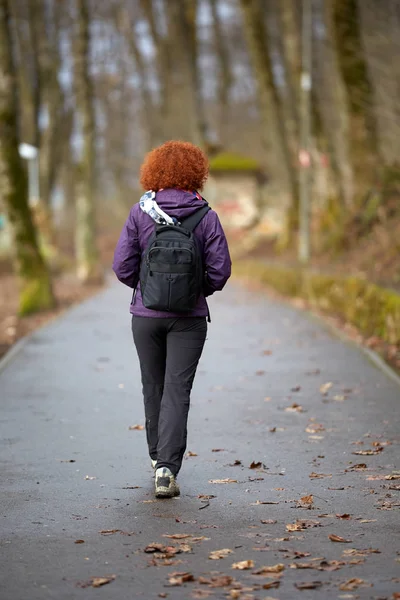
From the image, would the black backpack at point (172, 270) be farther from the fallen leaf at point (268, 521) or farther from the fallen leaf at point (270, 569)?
the fallen leaf at point (270, 569)

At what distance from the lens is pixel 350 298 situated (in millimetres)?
18891

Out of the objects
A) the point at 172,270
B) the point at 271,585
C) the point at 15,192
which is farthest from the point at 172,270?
the point at 15,192

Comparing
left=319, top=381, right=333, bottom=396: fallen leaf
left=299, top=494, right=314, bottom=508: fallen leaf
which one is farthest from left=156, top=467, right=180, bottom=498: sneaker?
left=319, top=381, right=333, bottom=396: fallen leaf

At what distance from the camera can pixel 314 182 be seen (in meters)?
41.1

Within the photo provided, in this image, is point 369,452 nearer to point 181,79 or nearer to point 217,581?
point 217,581

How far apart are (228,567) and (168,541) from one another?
0.57 meters

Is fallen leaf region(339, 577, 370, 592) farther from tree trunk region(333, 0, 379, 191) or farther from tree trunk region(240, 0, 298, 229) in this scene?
tree trunk region(240, 0, 298, 229)

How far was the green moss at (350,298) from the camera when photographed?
50.1 feet

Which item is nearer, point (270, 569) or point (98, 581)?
point (98, 581)

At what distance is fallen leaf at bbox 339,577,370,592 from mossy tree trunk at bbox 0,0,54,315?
16937 mm

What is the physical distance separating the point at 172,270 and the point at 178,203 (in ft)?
1.42

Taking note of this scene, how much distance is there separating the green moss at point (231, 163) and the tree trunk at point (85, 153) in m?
14.3

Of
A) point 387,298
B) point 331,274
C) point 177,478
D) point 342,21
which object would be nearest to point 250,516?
point 177,478

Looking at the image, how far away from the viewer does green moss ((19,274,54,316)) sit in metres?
22.1
